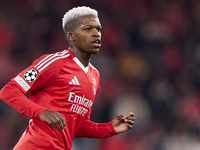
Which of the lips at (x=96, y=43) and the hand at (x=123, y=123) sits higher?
the lips at (x=96, y=43)

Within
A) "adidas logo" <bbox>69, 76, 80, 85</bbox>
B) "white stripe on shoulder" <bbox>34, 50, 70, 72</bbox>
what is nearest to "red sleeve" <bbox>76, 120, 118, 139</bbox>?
"adidas logo" <bbox>69, 76, 80, 85</bbox>

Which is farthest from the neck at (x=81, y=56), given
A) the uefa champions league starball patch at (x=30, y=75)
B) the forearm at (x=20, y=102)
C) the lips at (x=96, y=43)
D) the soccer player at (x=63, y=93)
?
the forearm at (x=20, y=102)

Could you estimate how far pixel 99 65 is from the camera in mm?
7023

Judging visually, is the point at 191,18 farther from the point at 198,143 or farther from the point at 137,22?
the point at 198,143

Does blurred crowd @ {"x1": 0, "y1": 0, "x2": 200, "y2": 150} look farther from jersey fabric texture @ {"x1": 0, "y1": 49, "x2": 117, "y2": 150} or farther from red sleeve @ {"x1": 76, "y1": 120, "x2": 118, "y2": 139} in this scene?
jersey fabric texture @ {"x1": 0, "y1": 49, "x2": 117, "y2": 150}

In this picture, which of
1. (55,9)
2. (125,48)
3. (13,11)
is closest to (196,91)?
(125,48)

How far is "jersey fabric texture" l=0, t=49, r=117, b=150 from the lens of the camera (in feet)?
8.88

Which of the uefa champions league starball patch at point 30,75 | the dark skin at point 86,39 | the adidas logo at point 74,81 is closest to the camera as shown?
the uefa champions league starball patch at point 30,75

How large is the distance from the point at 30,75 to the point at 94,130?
96 centimetres

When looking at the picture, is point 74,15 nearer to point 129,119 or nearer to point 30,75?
point 30,75

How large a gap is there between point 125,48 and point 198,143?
8.66ft

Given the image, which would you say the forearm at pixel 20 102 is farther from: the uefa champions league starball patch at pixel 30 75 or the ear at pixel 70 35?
the ear at pixel 70 35

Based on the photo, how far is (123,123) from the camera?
3.33 m

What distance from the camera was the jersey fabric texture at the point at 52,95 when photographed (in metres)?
2.71
